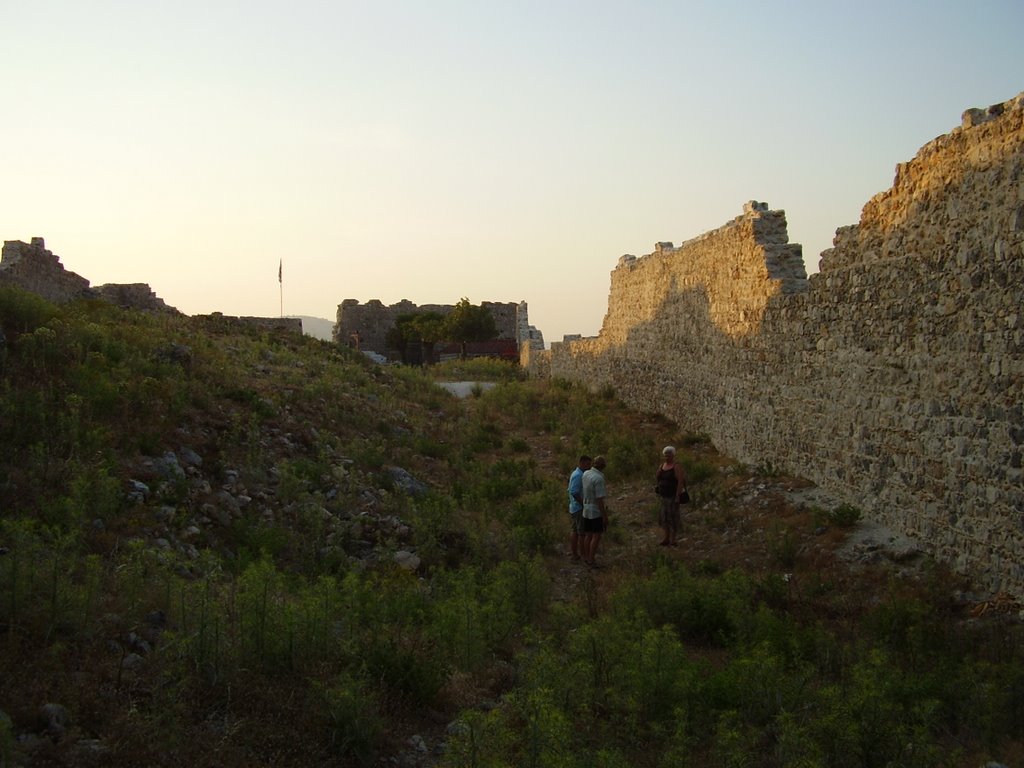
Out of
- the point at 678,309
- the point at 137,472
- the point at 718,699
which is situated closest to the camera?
the point at 718,699

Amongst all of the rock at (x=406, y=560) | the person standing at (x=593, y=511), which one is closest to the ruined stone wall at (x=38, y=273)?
the rock at (x=406, y=560)

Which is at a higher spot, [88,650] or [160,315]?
[160,315]

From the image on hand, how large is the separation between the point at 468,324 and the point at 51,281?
21325 millimetres

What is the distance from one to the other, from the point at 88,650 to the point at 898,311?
769 cm

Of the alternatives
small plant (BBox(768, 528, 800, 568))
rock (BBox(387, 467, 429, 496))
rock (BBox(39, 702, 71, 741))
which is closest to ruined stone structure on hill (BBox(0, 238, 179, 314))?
rock (BBox(387, 467, 429, 496))

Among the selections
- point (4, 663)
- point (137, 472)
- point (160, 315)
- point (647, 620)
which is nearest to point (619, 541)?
point (647, 620)

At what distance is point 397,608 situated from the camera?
6.32m

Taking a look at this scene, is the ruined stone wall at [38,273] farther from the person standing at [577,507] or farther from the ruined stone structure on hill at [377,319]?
the ruined stone structure on hill at [377,319]

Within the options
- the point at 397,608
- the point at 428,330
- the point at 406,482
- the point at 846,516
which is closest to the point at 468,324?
the point at 428,330

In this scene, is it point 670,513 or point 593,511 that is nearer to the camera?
point 593,511

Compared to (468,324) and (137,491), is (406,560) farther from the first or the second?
(468,324)

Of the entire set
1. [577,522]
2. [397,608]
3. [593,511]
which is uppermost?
[593,511]

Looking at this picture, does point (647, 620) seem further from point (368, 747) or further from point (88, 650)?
point (88, 650)

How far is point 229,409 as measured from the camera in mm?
11164
